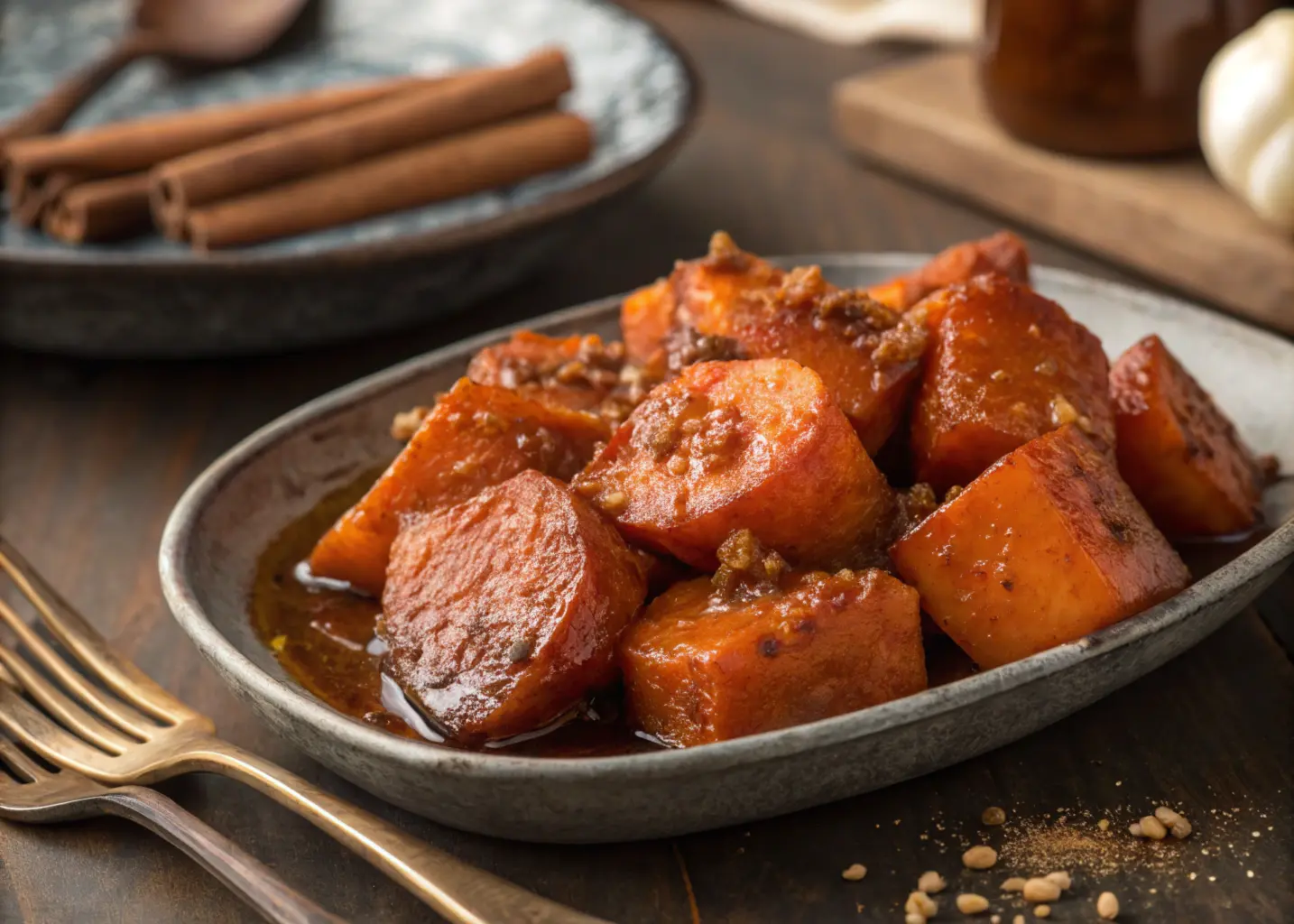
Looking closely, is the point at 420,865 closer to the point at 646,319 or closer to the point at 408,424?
the point at 408,424

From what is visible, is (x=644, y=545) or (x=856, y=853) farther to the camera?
(x=644, y=545)

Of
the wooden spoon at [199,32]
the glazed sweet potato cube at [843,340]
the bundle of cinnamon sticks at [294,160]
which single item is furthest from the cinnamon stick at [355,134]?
the glazed sweet potato cube at [843,340]

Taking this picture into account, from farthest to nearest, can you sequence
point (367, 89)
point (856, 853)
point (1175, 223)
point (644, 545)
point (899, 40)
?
point (899, 40) < point (367, 89) < point (1175, 223) < point (644, 545) < point (856, 853)

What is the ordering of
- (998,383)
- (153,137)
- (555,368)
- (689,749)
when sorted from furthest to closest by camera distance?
(153,137), (555,368), (998,383), (689,749)

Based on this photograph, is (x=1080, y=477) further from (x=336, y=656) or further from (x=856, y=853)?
(x=336, y=656)

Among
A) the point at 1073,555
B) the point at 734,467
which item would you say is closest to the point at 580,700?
the point at 734,467

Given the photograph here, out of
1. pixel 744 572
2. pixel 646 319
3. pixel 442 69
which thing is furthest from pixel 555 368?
pixel 442 69
